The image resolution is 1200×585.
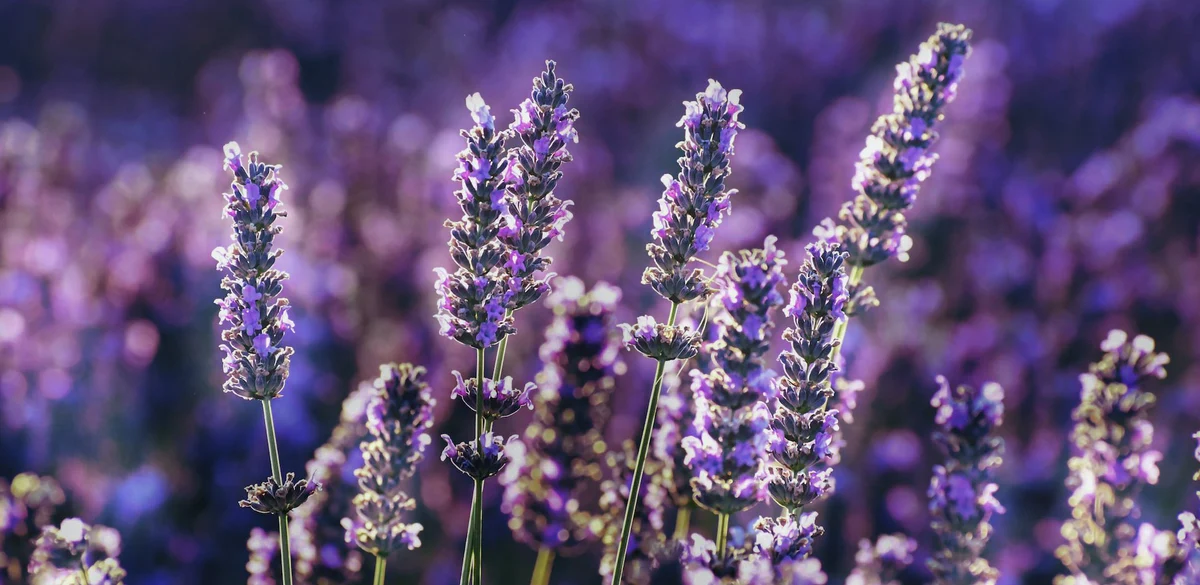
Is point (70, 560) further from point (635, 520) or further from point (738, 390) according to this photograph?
point (738, 390)

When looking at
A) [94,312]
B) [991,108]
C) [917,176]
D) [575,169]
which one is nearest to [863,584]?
[917,176]

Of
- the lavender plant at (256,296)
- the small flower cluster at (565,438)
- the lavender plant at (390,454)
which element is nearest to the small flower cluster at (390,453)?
the lavender plant at (390,454)

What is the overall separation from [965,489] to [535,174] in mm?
971

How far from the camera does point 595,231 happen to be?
3.91 m

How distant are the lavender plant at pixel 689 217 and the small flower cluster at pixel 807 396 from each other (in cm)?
14

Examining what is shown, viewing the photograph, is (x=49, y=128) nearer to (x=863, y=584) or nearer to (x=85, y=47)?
(x=85, y=47)

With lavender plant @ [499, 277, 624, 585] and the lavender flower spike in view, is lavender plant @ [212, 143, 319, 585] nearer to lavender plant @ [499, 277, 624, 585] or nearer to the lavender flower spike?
lavender plant @ [499, 277, 624, 585]

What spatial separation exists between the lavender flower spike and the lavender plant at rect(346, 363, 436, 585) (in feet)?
2.93

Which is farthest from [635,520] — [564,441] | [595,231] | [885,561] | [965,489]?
[595,231]

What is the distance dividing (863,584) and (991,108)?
4112 mm

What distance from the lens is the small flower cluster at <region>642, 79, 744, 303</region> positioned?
4.19 feet

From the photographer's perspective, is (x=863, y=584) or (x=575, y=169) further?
(x=575, y=169)

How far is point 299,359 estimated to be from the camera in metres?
3.29

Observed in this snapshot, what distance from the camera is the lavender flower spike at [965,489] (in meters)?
1.63
